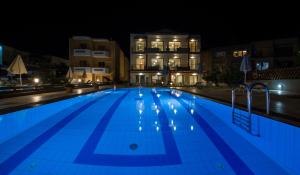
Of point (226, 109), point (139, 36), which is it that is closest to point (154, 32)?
point (139, 36)

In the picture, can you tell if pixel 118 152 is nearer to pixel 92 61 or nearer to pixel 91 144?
pixel 91 144

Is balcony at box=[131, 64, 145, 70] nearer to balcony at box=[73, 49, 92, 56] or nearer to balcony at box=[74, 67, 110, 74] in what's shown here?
balcony at box=[74, 67, 110, 74]

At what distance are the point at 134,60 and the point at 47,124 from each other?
2696 centimetres

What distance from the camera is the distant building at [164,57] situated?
33000mm

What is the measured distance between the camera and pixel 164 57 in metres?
33.6

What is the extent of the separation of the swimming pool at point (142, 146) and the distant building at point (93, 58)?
25795mm

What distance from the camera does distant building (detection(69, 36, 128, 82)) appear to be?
32594mm

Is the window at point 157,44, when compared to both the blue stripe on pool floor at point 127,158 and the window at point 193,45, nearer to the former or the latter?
the window at point 193,45

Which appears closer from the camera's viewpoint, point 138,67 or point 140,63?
point 138,67

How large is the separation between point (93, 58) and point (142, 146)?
30.6 metres

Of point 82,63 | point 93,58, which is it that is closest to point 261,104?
point 82,63

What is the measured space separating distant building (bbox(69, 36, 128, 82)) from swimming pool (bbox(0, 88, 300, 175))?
25.8 metres

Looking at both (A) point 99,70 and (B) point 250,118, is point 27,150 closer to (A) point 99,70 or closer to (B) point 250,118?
(B) point 250,118

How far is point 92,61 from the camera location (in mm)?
34031
